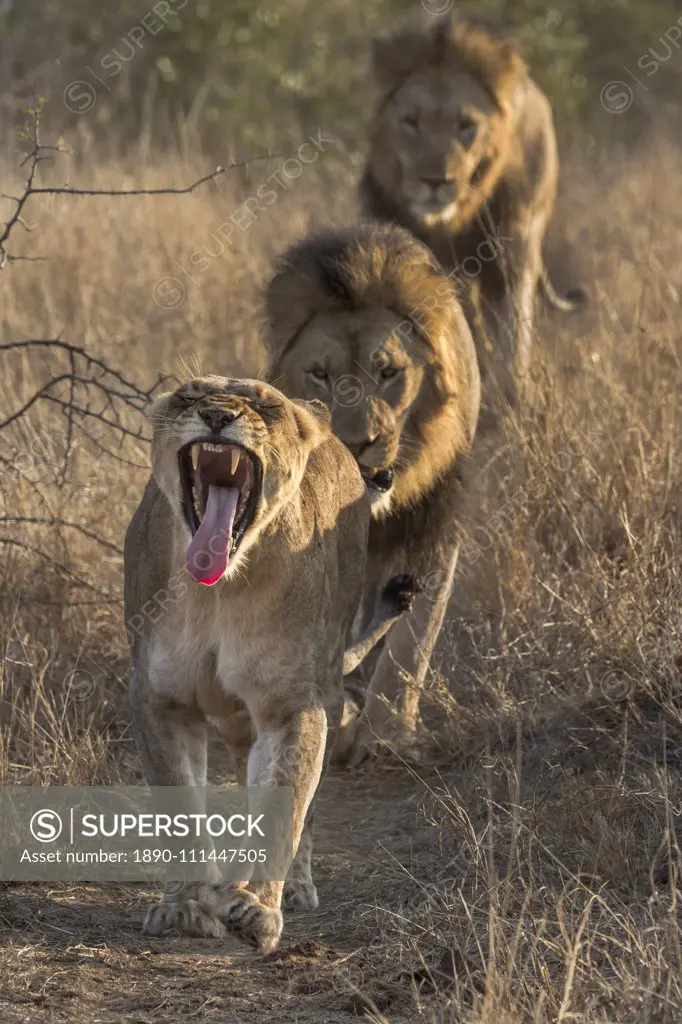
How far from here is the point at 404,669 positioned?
219 inches

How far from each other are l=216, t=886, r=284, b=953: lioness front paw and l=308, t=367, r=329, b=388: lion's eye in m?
1.98

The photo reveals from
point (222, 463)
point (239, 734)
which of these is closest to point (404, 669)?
point (239, 734)

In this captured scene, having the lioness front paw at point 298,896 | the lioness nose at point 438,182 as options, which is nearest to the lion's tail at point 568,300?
the lioness nose at point 438,182

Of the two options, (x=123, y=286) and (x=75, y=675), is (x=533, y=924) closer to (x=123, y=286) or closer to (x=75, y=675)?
(x=75, y=675)

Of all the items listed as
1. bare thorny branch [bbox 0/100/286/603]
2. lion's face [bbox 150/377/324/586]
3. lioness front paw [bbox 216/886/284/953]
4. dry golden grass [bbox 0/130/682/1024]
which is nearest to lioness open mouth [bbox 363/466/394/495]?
dry golden grass [bbox 0/130/682/1024]

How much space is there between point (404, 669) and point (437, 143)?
7.74 feet

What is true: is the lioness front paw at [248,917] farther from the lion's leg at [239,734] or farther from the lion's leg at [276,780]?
the lion's leg at [239,734]

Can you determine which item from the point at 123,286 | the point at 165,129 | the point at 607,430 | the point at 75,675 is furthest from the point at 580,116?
the point at 75,675

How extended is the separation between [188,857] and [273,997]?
1.25 ft

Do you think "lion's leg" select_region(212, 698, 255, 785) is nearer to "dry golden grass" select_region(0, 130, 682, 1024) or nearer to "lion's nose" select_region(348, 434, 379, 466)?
"dry golden grass" select_region(0, 130, 682, 1024)

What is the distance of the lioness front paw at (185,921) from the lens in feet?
12.2

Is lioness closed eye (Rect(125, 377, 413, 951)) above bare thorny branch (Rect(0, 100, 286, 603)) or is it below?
below

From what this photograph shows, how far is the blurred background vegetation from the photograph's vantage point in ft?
45.2

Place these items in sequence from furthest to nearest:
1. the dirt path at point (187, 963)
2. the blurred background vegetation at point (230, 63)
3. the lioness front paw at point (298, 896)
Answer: the blurred background vegetation at point (230, 63) < the lioness front paw at point (298, 896) < the dirt path at point (187, 963)
